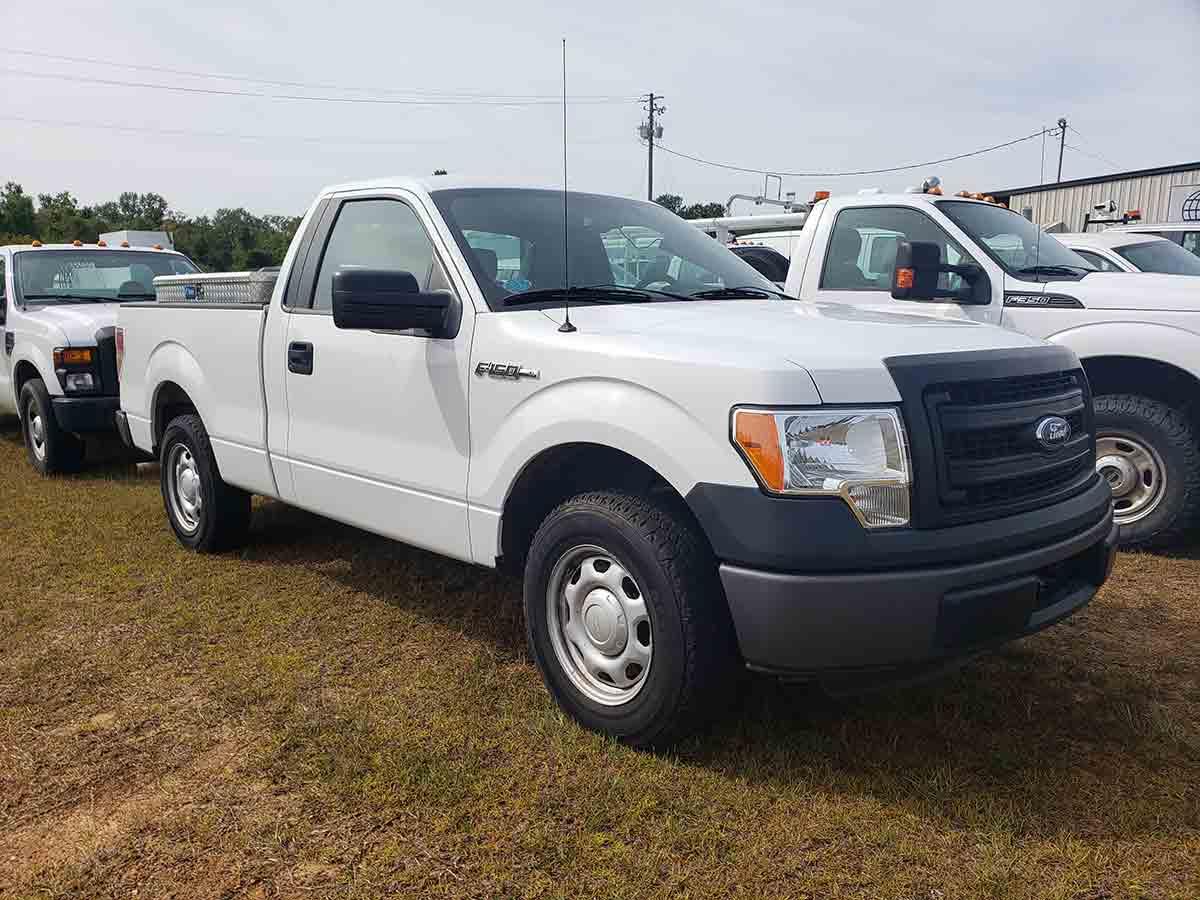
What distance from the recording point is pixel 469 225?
151 inches

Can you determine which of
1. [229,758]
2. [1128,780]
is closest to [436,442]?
[229,758]

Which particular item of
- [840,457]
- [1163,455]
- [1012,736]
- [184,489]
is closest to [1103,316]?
[1163,455]

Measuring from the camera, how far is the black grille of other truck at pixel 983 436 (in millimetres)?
2719

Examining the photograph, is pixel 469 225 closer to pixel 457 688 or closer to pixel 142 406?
pixel 457 688

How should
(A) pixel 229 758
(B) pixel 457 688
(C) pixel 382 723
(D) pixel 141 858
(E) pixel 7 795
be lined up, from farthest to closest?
(B) pixel 457 688, (C) pixel 382 723, (A) pixel 229 758, (E) pixel 7 795, (D) pixel 141 858

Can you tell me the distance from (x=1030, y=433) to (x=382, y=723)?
2307mm

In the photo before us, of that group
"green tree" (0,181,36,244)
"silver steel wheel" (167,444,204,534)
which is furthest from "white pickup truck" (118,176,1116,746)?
"green tree" (0,181,36,244)

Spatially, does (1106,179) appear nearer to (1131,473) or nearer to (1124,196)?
(1124,196)

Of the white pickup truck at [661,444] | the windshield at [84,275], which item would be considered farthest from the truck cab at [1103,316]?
the windshield at [84,275]

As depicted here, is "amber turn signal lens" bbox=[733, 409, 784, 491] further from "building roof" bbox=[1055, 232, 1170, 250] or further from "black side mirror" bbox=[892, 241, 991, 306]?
"building roof" bbox=[1055, 232, 1170, 250]

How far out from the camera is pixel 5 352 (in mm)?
8367

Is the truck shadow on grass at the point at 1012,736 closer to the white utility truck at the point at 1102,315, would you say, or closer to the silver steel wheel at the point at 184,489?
the white utility truck at the point at 1102,315

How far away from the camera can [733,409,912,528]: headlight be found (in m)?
2.66

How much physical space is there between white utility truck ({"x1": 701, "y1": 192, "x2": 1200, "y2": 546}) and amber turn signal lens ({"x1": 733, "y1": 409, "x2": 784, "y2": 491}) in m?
2.90
